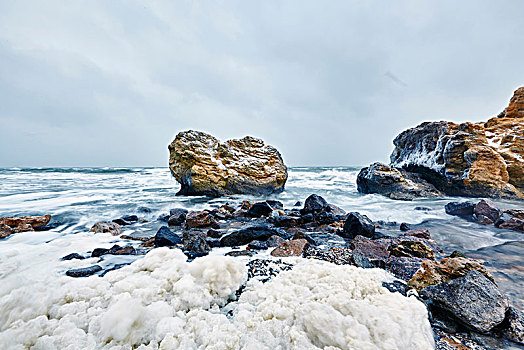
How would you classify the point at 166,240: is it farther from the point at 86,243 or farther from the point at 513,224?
the point at 513,224

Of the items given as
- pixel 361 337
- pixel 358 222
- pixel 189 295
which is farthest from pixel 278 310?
pixel 358 222

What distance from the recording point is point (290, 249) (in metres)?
3.66

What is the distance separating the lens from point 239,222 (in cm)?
691

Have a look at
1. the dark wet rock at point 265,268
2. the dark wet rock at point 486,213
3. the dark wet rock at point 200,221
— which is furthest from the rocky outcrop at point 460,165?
the dark wet rock at point 265,268

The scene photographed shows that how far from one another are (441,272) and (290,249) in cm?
202

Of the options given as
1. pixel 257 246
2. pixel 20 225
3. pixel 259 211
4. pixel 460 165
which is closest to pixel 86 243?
pixel 20 225

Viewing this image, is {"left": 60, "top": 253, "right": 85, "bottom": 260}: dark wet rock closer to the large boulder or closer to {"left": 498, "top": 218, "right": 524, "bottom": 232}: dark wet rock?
the large boulder

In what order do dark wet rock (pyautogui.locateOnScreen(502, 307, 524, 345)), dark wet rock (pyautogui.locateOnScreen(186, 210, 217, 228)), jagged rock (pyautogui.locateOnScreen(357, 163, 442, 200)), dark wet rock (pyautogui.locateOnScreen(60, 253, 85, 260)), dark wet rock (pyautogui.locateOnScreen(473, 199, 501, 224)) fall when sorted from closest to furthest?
dark wet rock (pyautogui.locateOnScreen(502, 307, 524, 345)) → dark wet rock (pyautogui.locateOnScreen(60, 253, 85, 260)) → dark wet rock (pyautogui.locateOnScreen(186, 210, 217, 228)) → dark wet rock (pyautogui.locateOnScreen(473, 199, 501, 224)) → jagged rock (pyautogui.locateOnScreen(357, 163, 442, 200))

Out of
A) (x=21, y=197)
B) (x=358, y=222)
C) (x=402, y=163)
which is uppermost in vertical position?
(x=402, y=163)

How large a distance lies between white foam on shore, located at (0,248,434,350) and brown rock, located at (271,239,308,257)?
136cm

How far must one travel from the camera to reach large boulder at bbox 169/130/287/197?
485 inches

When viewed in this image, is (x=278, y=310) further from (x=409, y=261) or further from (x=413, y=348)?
(x=409, y=261)

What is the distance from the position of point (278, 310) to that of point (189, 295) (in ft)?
2.70

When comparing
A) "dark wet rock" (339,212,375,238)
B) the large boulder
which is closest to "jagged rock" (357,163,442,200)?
the large boulder
